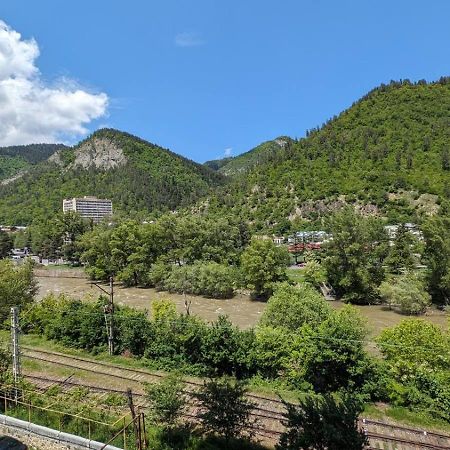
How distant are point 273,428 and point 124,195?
170197mm

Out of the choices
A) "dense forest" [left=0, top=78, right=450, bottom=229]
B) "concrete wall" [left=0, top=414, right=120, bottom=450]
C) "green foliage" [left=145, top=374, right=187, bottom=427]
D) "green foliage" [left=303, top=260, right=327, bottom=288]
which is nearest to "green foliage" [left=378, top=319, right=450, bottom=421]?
"green foliage" [left=145, top=374, right=187, bottom=427]

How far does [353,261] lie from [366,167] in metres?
68.4

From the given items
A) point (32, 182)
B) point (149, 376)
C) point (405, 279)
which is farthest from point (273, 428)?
point (32, 182)

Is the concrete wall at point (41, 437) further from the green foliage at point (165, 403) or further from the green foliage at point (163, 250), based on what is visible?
the green foliage at point (163, 250)

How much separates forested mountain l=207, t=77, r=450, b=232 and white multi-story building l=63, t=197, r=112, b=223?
62.1 m

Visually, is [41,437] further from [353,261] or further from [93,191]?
[93,191]

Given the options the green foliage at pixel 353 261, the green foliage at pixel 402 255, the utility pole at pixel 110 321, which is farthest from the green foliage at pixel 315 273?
the utility pole at pixel 110 321

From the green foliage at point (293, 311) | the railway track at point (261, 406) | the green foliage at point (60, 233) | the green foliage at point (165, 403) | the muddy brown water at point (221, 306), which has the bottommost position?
the muddy brown water at point (221, 306)

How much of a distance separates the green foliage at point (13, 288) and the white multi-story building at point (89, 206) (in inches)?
4980

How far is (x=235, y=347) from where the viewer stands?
752 inches

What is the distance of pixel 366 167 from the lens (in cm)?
10169

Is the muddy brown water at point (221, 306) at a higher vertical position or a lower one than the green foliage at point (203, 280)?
lower

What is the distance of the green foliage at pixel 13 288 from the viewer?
91.7 ft

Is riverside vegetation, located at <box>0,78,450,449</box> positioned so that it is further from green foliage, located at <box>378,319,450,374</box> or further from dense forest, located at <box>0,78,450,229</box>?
dense forest, located at <box>0,78,450,229</box>
